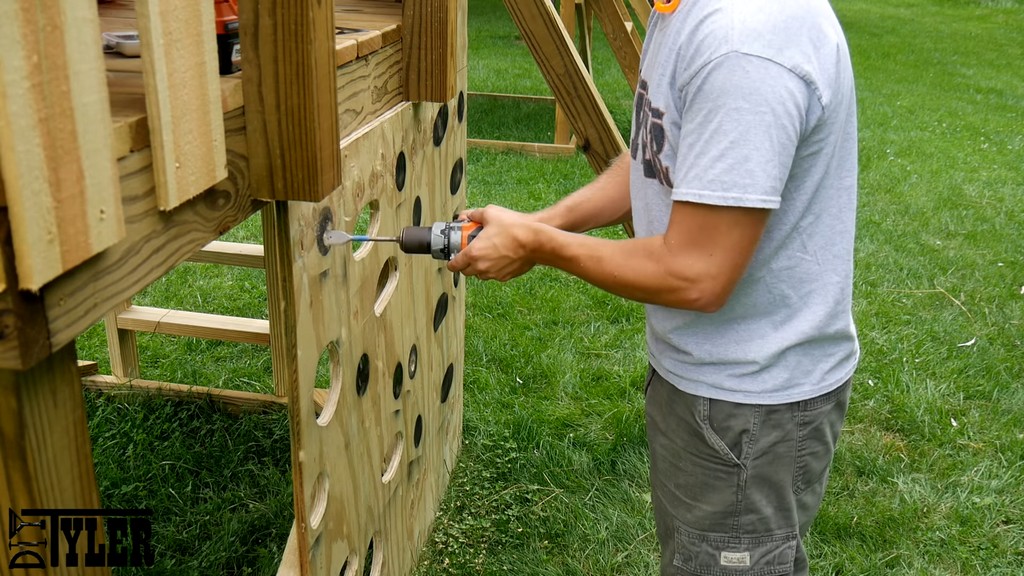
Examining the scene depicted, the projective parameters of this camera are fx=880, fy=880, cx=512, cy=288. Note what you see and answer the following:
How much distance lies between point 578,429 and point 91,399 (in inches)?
71.9

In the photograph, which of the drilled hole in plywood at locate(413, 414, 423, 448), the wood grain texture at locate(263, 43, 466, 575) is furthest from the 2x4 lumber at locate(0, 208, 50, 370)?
the drilled hole in plywood at locate(413, 414, 423, 448)

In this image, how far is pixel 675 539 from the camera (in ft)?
5.73

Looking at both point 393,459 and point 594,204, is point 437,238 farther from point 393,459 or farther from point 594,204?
point 393,459

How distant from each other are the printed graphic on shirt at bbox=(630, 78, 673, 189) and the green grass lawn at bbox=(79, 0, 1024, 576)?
1546 millimetres

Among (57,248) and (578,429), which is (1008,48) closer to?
(578,429)

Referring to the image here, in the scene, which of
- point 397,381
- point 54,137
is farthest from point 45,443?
point 397,381

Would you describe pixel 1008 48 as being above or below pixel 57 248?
below

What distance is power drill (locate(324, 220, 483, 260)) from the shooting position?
1666 mm

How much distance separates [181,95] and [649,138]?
81cm

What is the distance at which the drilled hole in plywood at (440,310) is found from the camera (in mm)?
2701

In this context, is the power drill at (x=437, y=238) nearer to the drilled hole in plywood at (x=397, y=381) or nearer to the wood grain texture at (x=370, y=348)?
the wood grain texture at (x=370, y=348)

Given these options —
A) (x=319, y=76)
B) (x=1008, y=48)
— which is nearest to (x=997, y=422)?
(x=319, y=76)

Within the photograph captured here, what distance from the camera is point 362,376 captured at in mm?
2006

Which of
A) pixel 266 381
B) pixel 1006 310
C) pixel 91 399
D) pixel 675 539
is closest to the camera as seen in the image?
pixel 675 539
